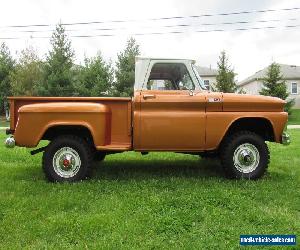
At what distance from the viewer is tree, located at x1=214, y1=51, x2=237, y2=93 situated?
123ft

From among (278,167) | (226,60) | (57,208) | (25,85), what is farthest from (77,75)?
(57,208)

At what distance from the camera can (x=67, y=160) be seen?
7.32 meters

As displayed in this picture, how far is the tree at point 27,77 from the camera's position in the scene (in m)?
38.0

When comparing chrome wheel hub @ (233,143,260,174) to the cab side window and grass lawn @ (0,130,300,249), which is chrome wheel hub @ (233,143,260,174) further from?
the cab side window

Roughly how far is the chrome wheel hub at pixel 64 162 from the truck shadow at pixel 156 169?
1.66 feet

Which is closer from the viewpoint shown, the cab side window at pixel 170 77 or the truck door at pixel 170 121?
the truck door at pixel 170 121

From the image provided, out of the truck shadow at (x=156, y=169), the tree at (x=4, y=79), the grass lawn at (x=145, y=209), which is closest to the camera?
the grass lawn at (x=145, y=209)

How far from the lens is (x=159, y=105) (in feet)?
24.0

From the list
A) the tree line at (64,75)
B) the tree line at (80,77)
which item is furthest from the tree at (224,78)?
the tree line at (64,75)

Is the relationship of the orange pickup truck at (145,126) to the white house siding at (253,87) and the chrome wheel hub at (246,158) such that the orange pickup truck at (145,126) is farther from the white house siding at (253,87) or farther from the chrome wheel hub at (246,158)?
the white house siding at (253,87)

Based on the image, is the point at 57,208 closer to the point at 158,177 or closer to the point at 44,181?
the point at 44,181

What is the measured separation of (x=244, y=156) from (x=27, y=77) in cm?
3367

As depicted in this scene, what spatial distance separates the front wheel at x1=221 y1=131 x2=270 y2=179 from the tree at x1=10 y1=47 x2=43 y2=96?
30803 mm

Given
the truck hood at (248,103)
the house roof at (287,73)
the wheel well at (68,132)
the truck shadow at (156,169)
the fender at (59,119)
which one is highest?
the house roof at (287,73)
